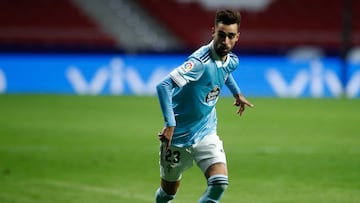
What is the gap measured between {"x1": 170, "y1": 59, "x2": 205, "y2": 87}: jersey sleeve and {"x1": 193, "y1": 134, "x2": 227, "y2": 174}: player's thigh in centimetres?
63

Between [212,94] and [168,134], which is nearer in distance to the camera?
[168,134]

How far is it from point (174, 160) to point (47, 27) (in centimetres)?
2580

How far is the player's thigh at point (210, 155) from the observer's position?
7.71 metres

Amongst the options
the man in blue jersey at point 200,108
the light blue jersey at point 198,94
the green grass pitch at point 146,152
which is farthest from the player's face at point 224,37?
the green grass pitch at point 146,152

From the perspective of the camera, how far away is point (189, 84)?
779 centimetres

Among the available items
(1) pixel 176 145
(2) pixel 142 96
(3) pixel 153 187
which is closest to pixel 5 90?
(2) pixel 142 96

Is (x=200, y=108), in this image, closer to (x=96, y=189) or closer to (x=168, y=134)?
(x=168, y=134)

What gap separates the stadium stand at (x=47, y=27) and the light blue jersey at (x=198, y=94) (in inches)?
957

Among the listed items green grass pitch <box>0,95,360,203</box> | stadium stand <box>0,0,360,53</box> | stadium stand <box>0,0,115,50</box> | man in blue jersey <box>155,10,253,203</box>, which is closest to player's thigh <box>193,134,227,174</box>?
man in blue jersey <box>155,10,253,203</box>

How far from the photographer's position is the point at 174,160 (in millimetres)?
7949

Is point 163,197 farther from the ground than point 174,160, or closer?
closer

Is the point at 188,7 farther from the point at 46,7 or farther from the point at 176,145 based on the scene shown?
the point at 176,145

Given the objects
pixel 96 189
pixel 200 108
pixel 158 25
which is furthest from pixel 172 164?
pixel 158 25

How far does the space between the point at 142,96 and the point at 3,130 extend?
914 centimetres
